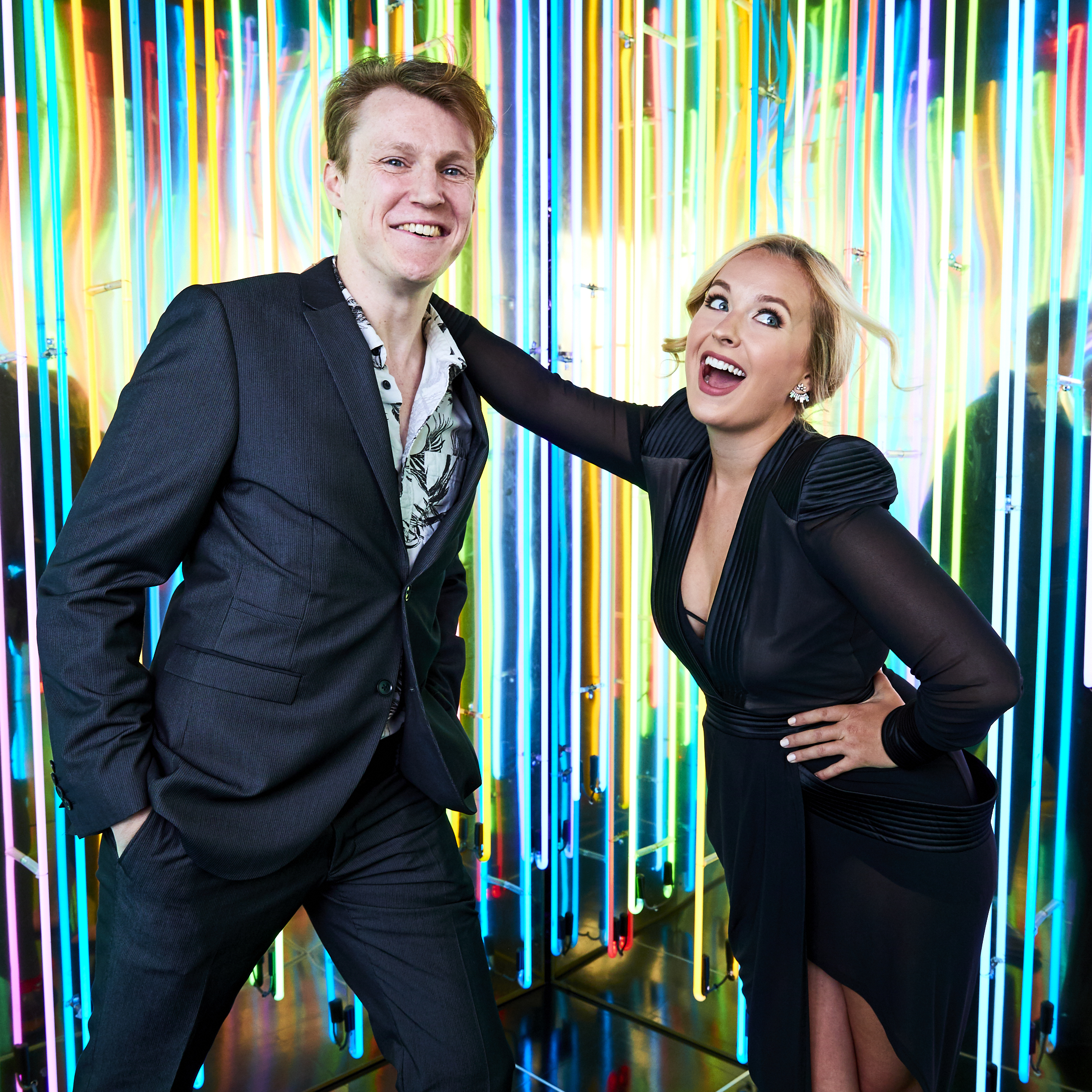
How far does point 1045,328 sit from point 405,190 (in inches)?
58.9

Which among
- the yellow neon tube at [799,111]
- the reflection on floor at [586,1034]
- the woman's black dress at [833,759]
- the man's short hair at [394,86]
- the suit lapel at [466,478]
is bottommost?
the reflection on floor at [586,1034]

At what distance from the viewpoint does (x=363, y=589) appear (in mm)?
1560

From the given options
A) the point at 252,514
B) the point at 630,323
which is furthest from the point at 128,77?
the point at 630,323

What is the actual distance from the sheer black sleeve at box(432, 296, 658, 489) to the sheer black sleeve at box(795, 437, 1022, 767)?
0.45 m

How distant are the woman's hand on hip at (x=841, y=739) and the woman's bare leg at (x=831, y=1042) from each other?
41 centimetres

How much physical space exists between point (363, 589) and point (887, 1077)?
1.26 m

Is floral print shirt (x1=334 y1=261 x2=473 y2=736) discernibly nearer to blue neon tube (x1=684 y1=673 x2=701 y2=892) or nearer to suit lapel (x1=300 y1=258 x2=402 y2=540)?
suit lapel (x1=300 y1=258 x2=402 y2=540)

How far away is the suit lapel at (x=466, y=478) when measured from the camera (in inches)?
65.1

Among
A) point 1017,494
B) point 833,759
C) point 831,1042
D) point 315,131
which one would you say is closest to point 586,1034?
point 831,1042

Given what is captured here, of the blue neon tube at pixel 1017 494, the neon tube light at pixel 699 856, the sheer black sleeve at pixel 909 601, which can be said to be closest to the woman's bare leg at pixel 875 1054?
the sheer black sleeve at pixel 909 601

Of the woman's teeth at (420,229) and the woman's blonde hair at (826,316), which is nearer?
the woman's teeth at (420,229)

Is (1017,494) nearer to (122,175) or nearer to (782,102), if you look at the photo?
(782,102)

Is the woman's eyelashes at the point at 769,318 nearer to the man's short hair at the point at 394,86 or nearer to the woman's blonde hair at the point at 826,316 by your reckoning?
the woman's blonde hair at the point at 826,316

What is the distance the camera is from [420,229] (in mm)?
1620
